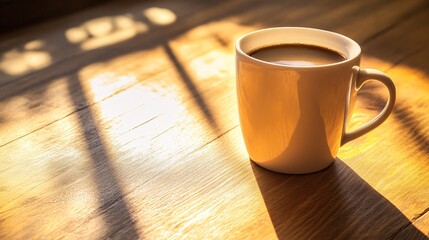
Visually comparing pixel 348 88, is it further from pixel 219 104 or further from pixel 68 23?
pixel 68 23

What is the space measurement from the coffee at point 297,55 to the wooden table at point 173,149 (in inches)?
4.9

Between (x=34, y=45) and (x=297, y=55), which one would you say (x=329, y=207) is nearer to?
(x=297, y=55)

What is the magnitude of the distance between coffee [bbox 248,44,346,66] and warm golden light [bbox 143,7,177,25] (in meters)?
0.60

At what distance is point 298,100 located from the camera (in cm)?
53

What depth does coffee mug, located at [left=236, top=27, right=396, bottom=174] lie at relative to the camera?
527 millimetres

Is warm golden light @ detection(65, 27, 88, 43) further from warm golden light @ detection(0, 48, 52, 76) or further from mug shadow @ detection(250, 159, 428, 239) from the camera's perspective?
mug shadow @ detection(250, 159, 428, 239)

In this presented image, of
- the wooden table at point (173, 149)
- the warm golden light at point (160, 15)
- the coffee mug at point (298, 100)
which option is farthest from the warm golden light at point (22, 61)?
the coffee mug at point (298, 100)

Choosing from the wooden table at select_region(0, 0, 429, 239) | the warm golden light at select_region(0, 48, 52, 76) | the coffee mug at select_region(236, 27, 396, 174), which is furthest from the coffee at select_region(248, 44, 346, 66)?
the warm golden light at select_region(0, 48, 52, 76)

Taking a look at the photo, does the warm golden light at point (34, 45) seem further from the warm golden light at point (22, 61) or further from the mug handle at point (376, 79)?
the mug handle at point (376, 79)

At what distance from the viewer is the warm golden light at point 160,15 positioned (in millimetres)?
1172

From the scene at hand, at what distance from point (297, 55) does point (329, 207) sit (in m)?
0.17

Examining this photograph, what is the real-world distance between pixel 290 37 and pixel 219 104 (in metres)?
0.20

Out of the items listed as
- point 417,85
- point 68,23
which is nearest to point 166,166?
point 417,85

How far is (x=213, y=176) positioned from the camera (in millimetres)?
602
